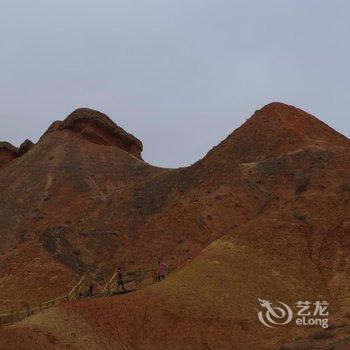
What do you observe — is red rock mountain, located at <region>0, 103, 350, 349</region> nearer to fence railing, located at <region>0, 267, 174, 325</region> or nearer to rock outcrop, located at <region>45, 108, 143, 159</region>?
rock outcrop, located at <region>45, 108, 143, 159</region>

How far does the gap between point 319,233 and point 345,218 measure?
4.81 ft

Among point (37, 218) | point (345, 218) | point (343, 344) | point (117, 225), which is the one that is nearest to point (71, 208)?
point (37, 218)

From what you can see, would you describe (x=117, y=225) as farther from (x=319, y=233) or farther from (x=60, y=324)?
(x=60, y=324)

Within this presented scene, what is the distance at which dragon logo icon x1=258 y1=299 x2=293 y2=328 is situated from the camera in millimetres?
24234

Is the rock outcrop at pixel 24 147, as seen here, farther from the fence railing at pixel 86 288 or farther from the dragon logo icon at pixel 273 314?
the dragon logo icon at pixel 273 314

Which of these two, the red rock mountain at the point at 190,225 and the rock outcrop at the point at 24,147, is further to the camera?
the rock outcrop at the point at 24,147

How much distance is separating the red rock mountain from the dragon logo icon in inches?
15.2

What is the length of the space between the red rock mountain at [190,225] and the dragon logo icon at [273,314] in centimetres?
39

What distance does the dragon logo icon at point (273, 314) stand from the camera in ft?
79.5

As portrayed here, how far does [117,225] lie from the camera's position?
42906mm

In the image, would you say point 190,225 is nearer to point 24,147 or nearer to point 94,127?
point 94,127

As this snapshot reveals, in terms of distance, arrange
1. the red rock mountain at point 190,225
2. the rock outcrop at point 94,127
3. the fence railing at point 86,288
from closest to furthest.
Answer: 1. the red rock mountain at point 190,225
2. the fence railing at point 86,288
3. the rock outcrop at point 94,127

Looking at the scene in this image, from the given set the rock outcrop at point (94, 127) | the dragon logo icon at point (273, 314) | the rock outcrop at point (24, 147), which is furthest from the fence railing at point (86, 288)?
the rock outcrop at point (24, 147)

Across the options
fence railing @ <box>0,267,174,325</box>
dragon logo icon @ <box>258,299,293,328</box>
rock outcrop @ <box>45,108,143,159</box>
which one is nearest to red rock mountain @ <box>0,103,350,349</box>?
rock outcrop @ <box>45,108,143,159</box>
